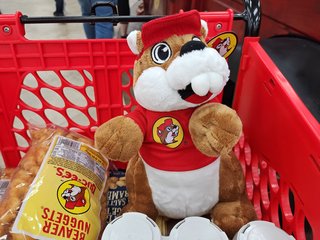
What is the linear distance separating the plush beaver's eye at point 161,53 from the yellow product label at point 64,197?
331 millimetres

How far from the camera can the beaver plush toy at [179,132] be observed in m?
0.52

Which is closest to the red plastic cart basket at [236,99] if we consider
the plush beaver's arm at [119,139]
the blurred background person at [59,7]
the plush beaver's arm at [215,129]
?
the plush beaver's arm at [215,129]

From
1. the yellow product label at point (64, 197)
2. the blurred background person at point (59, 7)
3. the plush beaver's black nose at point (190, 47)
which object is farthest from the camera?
the blurred background person at point (59, 7)

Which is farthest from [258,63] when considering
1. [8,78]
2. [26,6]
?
[26,6]

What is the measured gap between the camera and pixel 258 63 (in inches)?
27.5

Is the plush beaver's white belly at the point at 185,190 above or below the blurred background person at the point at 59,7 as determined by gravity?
above

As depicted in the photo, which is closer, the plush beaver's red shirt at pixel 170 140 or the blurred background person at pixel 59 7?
the plush beaver's red shirt at pixel 170 140

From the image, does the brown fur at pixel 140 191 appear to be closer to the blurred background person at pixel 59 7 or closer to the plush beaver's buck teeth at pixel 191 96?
the plush beaver's buck teeth at pixel 191 96

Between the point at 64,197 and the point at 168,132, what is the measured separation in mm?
258

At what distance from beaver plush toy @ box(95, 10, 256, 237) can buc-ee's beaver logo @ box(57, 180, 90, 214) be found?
104 millimetres

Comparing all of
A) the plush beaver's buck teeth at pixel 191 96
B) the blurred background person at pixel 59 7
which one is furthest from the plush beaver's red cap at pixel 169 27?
the blurred background person at pixel 59 7

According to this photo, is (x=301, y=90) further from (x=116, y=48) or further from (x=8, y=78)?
(x=8, y=78)

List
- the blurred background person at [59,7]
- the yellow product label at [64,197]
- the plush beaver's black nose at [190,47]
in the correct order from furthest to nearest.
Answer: the blurred background person at [59,7]
the yellow product label at [64,197]
the plush beaver's black nose at [190,47]

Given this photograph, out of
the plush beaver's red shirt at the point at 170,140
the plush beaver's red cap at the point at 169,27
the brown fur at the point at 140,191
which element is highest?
the plush beaver's red cap at the point at 169,27
